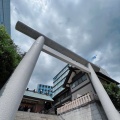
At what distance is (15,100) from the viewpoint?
2689mm

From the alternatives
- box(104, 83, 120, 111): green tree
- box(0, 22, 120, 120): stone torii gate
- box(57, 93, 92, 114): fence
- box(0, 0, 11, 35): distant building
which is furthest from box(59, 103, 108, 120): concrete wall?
box(0, 0, 11, 35): distant building

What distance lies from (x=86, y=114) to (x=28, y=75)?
5120 millimetres

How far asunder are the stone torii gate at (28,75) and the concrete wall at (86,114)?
1.02 metres

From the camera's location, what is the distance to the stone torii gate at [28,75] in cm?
256

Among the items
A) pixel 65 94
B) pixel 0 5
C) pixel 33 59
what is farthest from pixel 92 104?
pixel 0 5

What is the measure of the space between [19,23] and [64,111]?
21.7 feet

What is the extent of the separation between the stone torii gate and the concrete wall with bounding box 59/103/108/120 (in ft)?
3.35

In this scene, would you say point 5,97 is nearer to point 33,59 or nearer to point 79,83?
point 33,59

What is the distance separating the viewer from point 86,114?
23.6 feet

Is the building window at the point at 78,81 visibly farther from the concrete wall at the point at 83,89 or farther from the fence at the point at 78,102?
the fence at the point at 78,102

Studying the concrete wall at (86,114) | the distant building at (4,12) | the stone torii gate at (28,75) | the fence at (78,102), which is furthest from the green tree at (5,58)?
the distant building at (4,12)

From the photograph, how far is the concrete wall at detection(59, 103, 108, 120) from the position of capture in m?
6.57

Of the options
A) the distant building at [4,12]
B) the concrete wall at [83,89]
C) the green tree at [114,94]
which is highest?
the distant building at [4,12]

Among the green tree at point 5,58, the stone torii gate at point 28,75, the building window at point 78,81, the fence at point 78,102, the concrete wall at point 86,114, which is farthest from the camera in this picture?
the building window at point 78,81
